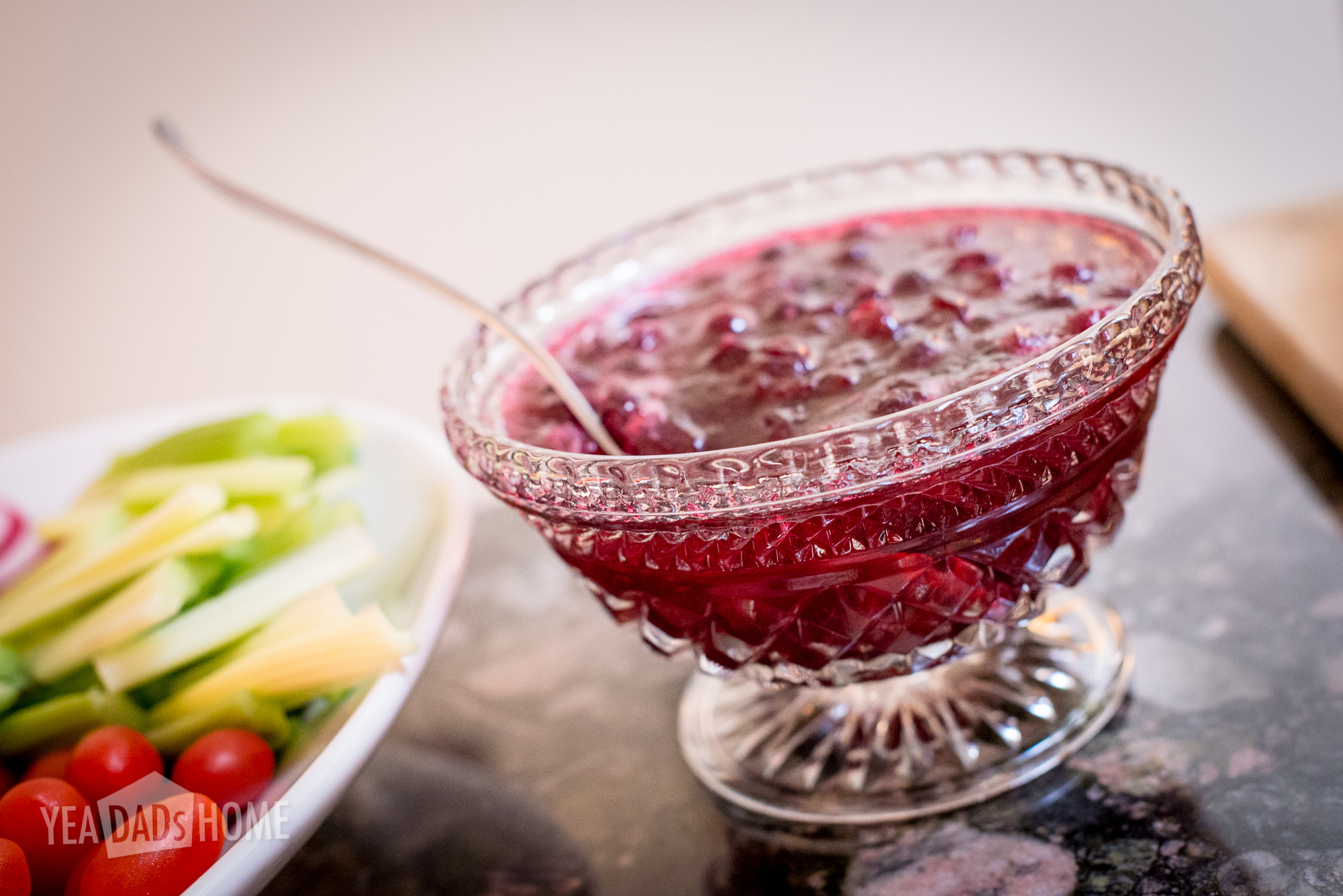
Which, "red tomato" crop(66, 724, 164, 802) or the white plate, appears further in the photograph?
"red tomato" crop(66, 724, 164, 802)

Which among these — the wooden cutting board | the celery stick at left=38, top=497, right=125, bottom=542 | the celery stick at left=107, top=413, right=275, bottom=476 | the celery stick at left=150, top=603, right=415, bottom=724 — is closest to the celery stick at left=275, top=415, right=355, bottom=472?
the celery stick at left=107, top=413, right=275, bottom=476

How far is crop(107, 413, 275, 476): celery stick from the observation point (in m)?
1.38

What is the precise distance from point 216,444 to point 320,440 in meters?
0.12

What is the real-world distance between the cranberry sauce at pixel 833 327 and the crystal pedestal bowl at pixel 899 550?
43 mm

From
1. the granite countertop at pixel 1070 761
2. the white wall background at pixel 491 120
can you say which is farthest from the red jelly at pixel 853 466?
the white wall background at pixel 491 120

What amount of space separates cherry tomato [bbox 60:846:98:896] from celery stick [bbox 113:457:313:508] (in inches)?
18.1

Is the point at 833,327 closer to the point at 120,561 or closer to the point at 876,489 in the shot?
the point at 876,489

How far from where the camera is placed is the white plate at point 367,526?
87cm

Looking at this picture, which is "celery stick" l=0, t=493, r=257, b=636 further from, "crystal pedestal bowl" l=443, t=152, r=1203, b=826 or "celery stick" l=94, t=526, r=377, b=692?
"crystal pedestal bowl" l=443, t=152, r=1203, b=826

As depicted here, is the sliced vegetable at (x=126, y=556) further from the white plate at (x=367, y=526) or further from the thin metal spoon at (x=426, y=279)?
the thin metal spoon at (x=426, y=279)

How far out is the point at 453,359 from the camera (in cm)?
111

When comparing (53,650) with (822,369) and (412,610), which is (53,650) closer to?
(412,610)

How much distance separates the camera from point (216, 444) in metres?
1.39

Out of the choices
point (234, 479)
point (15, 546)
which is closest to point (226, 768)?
point (234, 479)
